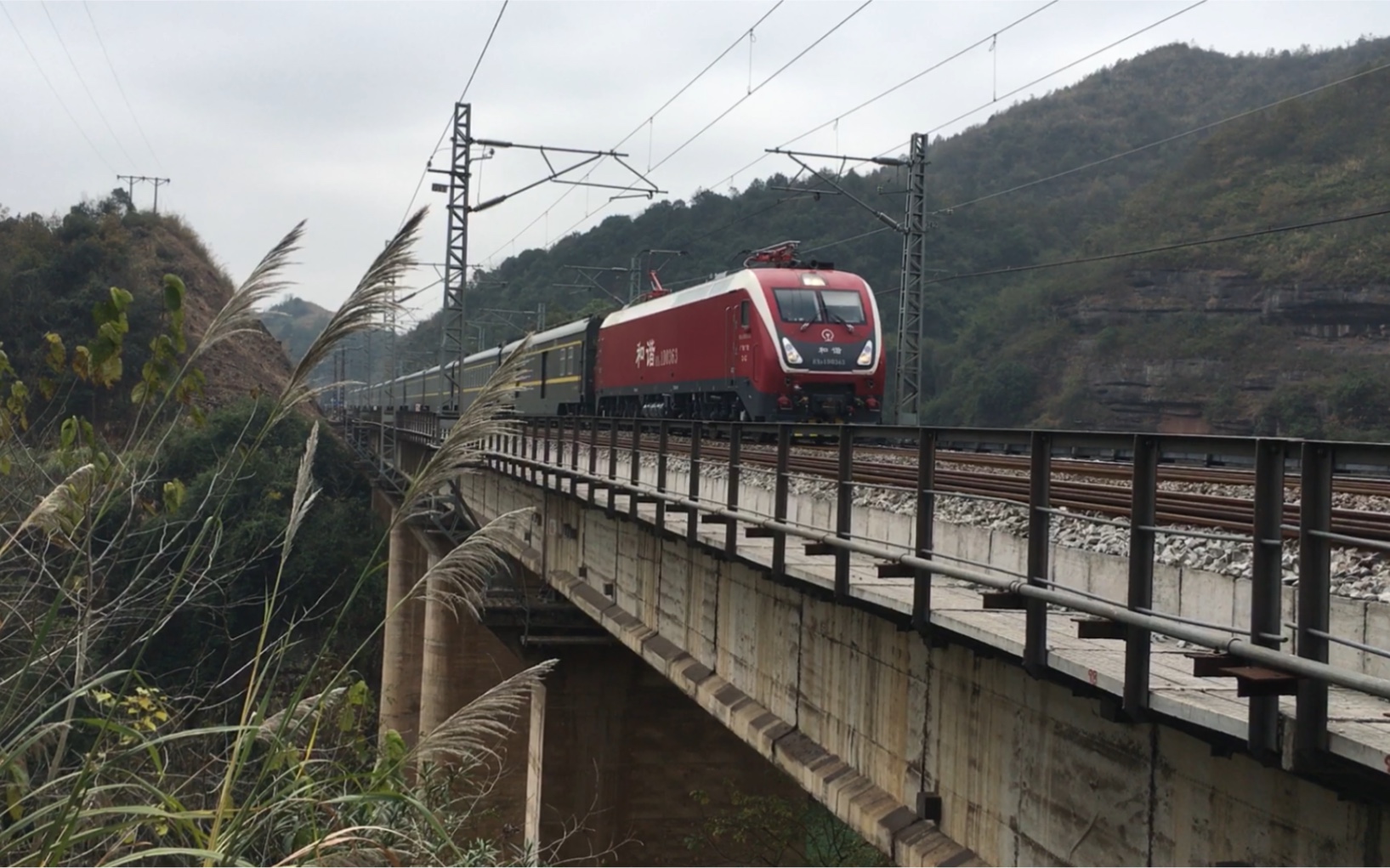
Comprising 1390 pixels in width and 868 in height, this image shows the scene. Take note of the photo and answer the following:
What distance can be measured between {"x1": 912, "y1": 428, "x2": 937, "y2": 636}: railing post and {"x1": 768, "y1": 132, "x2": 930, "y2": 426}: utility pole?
47.9 ft

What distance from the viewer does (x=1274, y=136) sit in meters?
58.6

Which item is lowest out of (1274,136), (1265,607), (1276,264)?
(1265,607)

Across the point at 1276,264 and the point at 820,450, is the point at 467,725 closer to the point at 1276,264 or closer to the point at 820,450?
the point at 820,450

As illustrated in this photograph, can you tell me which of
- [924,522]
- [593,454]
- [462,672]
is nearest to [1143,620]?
[924,522]

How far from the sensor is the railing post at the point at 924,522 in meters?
6.41

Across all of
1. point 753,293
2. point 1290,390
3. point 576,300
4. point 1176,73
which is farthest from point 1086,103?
point 753,293

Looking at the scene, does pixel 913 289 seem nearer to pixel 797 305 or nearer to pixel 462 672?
pixel 797 305

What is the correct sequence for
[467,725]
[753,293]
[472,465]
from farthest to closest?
[753,293], [472,465], [467,725]

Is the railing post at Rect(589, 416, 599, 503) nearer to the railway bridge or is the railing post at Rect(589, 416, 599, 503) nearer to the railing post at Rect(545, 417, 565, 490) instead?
the railway bridge

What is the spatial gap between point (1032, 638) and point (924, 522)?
132cm

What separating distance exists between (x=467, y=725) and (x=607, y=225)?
64.6 meters

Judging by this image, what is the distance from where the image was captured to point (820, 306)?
69.6ft

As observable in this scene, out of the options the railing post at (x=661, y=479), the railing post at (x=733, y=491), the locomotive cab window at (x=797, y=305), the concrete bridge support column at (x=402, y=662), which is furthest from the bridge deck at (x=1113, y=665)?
the concrete bridge support column at (x=402, y=662)

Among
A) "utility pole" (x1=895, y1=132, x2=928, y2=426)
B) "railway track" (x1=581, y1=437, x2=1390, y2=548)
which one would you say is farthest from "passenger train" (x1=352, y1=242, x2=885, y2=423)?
"railway track" (x1=581, y1=437, x2=1390, y2=548)
